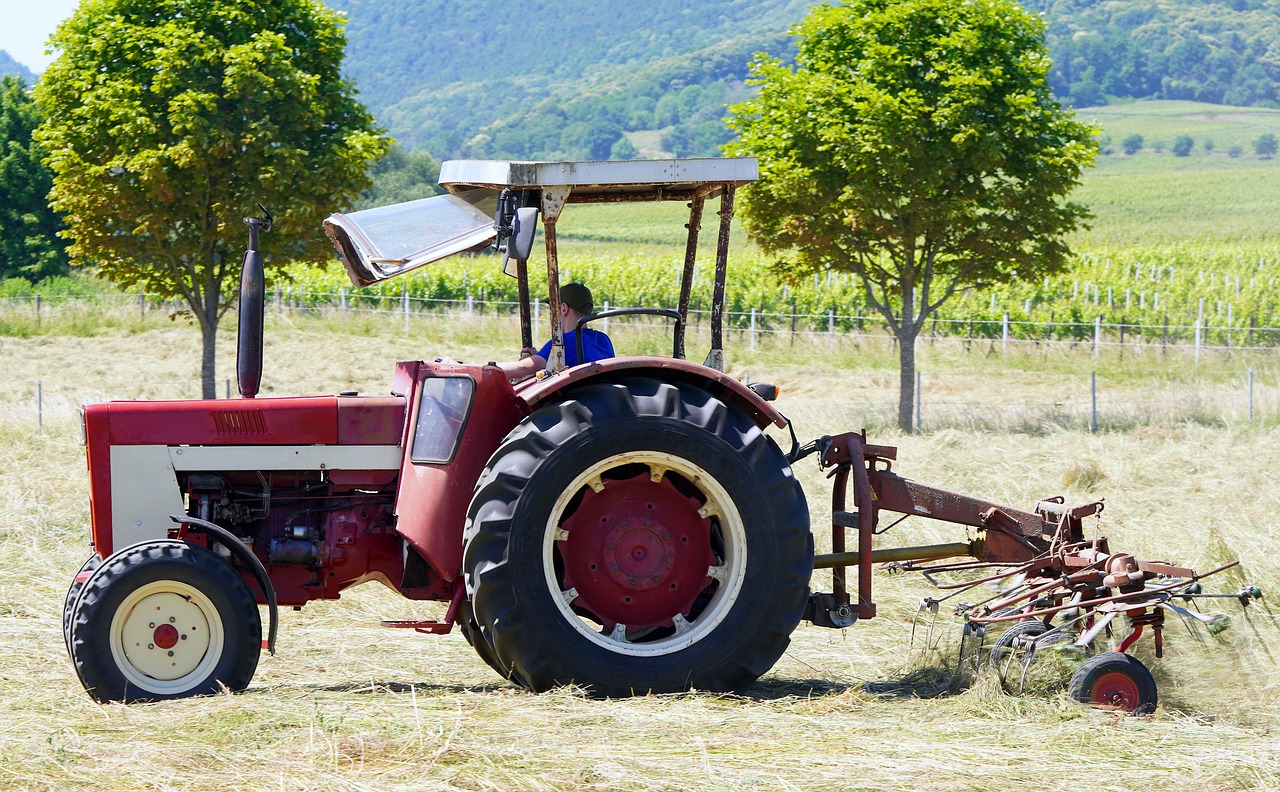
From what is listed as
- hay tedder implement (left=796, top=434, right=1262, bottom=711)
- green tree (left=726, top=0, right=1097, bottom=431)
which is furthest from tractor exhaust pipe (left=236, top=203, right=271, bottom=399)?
green tree (left=726, top=0, right=1097, bottom=431)

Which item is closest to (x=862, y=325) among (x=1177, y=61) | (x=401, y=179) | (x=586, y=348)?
(x=586, y=348)

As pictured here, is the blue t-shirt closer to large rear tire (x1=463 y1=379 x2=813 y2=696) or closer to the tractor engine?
large rear tire (x1=463 y1=379 x2=813 y2=696)

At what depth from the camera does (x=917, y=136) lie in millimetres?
16125

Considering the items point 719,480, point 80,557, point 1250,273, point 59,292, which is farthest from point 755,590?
point 1250,273

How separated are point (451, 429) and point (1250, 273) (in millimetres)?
34943

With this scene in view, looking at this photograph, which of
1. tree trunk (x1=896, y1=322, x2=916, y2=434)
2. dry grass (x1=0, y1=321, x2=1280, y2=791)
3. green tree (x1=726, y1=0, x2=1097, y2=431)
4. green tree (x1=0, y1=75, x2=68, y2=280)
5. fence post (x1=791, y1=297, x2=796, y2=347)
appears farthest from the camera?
green tree (x1=0, y1=75, x2=68, y2=280)

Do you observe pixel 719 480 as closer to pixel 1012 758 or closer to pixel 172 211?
pixel 1012 758

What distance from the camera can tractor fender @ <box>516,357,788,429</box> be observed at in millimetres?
5227

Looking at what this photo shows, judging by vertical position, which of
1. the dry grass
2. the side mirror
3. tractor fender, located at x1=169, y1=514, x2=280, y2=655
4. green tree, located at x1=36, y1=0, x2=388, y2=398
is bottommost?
the dry grass

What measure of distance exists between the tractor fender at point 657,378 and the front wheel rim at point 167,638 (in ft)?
4.96

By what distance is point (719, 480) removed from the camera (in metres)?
5.25

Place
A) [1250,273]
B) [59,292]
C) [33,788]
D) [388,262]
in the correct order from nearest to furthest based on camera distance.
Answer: [33,788]
[388,262]
[59,292]
[1250,273]

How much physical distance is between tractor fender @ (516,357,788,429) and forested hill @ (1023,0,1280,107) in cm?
16943

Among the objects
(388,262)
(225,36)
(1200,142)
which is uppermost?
(1200,142)
